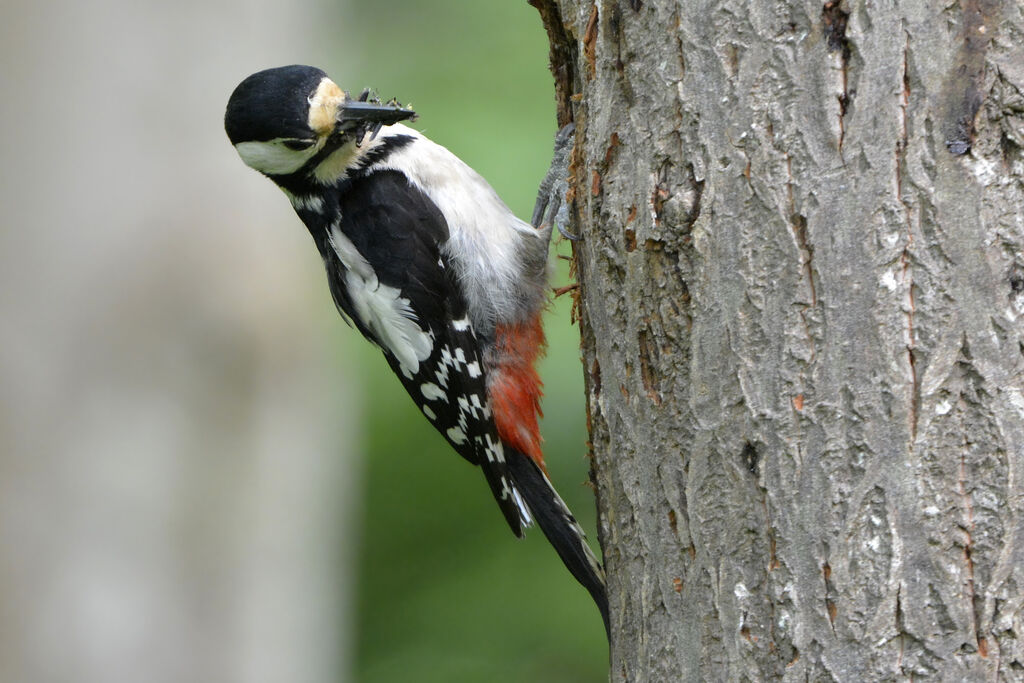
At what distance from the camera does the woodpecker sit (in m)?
2.71

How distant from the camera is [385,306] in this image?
9.32ft

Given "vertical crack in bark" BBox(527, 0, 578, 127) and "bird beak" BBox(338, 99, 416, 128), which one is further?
"bird beak" BBox(338, 99, 416, 128)

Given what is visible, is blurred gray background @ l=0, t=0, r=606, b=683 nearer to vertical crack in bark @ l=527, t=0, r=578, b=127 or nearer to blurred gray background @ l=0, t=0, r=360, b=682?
blurred gray background @ l=0, t=0, r=360, b=682

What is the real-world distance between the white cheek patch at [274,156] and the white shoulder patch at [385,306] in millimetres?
231

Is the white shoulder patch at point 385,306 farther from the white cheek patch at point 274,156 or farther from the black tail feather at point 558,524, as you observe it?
the black tail feather at point 558,524

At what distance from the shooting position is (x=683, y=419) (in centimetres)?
157

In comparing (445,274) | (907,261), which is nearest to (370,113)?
(445,274)

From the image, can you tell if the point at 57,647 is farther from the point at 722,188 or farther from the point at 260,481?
the point at 722,188

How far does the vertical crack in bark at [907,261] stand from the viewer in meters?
1.37

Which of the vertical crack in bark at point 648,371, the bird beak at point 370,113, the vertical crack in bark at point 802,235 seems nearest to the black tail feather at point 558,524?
the vertical crack in bark at point 648,371

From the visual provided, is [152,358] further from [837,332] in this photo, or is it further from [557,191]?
[837,332]

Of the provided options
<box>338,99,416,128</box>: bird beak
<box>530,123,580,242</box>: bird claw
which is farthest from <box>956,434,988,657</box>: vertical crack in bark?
<box>338,99,416,128</box>: bird beak

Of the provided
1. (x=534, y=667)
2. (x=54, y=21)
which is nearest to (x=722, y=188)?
(x=54, y=21)

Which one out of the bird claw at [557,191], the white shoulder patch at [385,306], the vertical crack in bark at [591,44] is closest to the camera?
the vertical crack in bark at [591,44]
